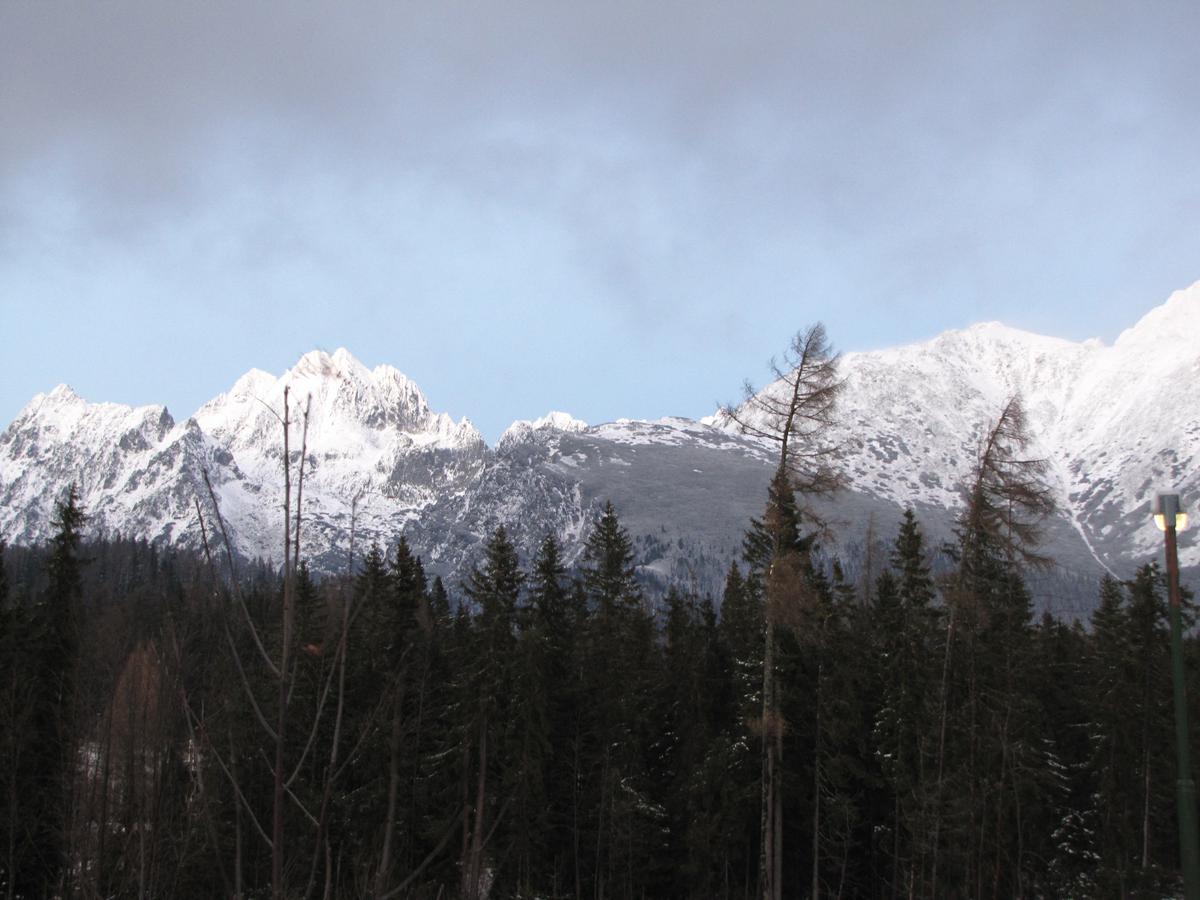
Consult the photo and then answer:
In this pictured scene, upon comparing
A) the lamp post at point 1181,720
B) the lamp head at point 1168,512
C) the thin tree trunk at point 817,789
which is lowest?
the thin tree trunk at point 817,789

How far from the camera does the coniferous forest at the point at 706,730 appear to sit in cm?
2514

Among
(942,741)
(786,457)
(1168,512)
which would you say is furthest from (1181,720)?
(942,741)

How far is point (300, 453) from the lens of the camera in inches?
211

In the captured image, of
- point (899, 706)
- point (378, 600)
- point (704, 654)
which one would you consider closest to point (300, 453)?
point (899, 706)

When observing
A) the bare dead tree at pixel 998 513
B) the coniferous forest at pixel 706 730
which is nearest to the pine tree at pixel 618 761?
the coniferous forest at pixel 706 730

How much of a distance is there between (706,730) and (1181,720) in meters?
30.1

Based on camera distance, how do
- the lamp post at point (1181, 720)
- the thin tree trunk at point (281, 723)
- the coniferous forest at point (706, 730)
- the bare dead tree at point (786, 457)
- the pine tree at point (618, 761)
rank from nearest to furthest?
the thin tree trunk at point (281, 723) < the lamp post at point (1181, 720) < the bare dead tree at point (786, 457) < the coniferous forest at point (706, 730) < the pine tree at point (618, 761)

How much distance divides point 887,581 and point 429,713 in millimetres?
18438

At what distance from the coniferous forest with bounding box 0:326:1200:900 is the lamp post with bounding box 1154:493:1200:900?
10937mm

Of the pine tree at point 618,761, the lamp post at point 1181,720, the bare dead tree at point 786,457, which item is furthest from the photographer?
the pine tree at point 618,761

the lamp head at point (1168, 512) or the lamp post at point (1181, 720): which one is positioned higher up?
the lamp head at point (1168, 512)

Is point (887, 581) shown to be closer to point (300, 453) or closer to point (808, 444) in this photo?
point (808, 444)

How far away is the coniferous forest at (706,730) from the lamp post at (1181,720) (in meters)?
10.9

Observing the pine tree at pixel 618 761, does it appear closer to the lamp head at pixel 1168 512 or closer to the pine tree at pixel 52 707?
the pine tree at pixel 52 707
